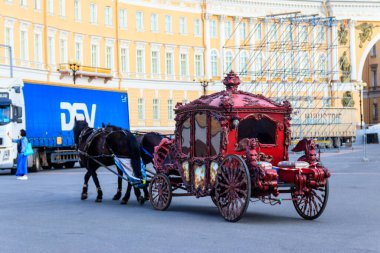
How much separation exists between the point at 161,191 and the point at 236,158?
2.88m

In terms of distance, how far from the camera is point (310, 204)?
1409 centimetres

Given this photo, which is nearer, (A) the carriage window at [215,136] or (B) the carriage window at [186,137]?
(A) the carriage window at [215,136]

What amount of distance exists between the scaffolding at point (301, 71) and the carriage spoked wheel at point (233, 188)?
1555 inches

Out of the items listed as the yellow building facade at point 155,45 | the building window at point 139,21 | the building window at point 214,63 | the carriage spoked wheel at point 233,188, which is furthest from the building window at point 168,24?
the carriage spoked wheel at point 233,188

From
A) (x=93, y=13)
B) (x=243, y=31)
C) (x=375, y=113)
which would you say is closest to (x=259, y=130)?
(x=93, y=13)

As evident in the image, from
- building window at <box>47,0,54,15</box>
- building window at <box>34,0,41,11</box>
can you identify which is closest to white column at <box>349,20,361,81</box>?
building window at <box>47,0,54,15</box>

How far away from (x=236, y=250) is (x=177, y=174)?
5598 mm

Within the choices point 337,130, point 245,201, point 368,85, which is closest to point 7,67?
point 337,130

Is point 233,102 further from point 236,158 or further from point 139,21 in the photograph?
point 139,21

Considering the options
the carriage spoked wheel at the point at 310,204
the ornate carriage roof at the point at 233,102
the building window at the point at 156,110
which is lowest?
the carriage spoked wheel at the point at 310,204

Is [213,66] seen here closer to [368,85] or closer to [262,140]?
[368,85]

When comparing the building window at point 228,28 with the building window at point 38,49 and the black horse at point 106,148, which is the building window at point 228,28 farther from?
the black horse at point 106,148

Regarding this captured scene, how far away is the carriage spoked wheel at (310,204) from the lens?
13820 mm

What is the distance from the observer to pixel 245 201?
13.0 m
